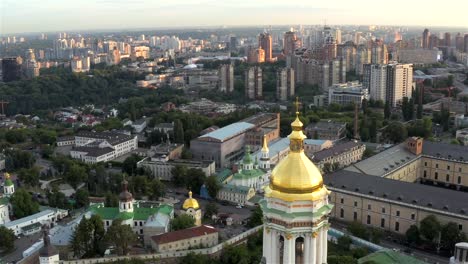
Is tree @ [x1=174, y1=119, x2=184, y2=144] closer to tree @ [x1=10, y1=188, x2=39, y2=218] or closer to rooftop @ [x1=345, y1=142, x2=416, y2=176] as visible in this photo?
tree @ [x1=10, y1=188, x2=39, y2=218]

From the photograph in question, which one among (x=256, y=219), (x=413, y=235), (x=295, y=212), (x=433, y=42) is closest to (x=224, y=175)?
(x=256, y=219)

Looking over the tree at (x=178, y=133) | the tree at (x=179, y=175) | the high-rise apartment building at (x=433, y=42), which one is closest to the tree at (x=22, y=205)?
the tree at (x=179, y=175)

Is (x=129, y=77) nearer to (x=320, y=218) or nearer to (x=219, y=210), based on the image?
(x=219, y=210)

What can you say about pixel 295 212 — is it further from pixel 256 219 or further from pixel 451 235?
pixel 256 219

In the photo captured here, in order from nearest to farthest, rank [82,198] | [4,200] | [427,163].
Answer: [4,200] < [82,198] < [427,163]

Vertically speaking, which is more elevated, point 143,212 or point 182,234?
point 143,212

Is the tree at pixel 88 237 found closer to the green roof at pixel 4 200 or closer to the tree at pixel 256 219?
the tree at pixel 256 219

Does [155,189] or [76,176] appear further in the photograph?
[76,176]
